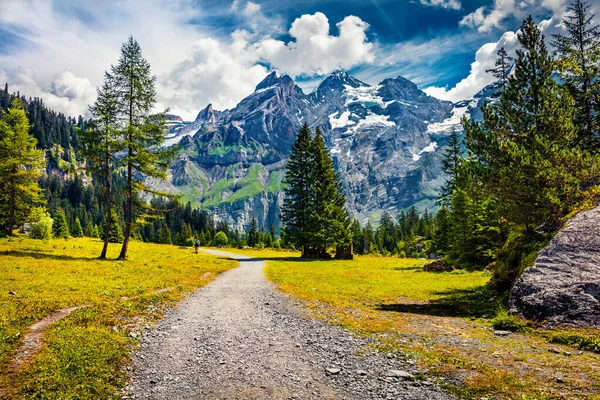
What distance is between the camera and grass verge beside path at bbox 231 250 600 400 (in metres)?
6.96

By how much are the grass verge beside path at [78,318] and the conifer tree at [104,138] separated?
30.7 ft

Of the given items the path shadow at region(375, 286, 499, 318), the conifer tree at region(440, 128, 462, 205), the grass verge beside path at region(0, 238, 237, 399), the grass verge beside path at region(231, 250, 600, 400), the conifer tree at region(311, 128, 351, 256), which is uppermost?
the conifer tree at region(440, 128, 462, 205)

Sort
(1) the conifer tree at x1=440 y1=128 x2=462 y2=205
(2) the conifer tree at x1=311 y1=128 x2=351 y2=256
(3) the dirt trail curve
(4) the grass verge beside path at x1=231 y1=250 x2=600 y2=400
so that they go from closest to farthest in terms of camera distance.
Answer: (4) the grass verge beside path at x1=231 y1=250 x2=600 y2=400, (3) the dirt trail curve, (2) the conifer tree at x1=311 y1=128 x2=351 y2=256, (1) the conifer tree at x1=440 y1=128 x2=462 y2=205

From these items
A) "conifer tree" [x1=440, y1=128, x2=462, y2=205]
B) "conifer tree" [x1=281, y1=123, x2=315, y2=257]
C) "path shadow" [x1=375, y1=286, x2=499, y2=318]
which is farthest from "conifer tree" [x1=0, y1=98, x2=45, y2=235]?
"conifer tree" [x1=440, y1=128, x2=462, y2=205]

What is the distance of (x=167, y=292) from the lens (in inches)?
711

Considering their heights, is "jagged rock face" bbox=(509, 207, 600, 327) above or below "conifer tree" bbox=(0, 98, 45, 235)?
below

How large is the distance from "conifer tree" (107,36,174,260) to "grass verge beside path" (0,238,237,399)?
922 cm

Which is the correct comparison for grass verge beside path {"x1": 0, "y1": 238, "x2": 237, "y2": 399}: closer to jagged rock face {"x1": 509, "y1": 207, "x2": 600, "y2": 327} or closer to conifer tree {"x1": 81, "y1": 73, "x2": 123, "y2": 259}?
conifer tree {"x1": 81, "y1": 73, "x2": 123, "y2": 259}

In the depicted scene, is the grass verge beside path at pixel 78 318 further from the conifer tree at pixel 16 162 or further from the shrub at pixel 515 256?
the shrub at pixel 515 256

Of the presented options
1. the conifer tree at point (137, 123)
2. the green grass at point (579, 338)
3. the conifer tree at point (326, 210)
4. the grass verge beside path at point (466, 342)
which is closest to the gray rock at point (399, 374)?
the grass verge beside path at point (466, 342)

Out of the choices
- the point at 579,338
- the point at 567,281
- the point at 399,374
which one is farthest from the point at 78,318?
the point at 567,281

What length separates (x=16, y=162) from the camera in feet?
121

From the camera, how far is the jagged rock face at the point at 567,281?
11461 mm

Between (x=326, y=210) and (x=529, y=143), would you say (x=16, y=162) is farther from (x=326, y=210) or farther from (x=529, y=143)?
(x=529, y=143)
